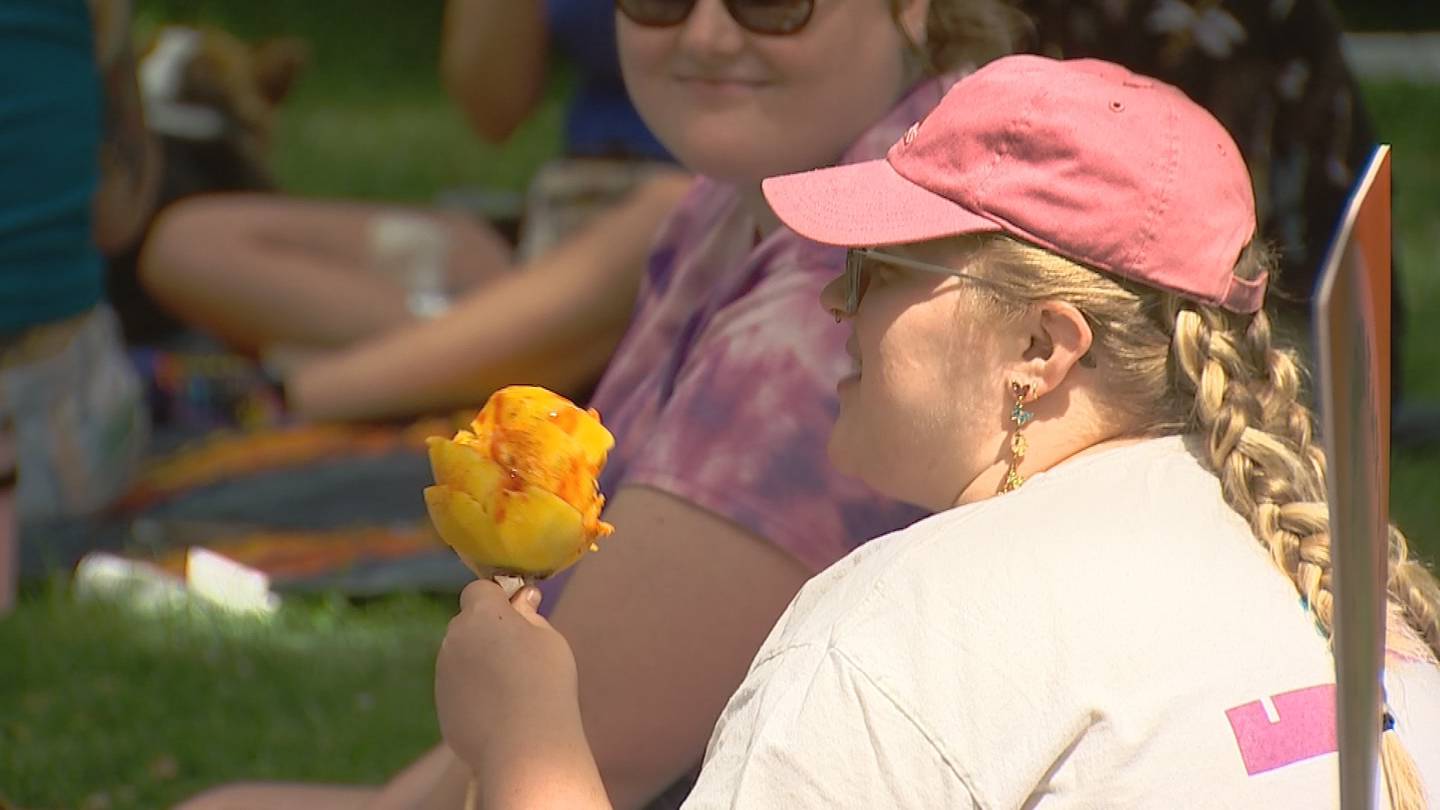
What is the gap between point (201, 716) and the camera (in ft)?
11.5

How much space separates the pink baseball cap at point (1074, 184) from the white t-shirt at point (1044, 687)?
254mm

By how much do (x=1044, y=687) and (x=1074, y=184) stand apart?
44 cm

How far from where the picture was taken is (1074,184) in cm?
170

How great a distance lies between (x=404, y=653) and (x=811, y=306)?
5.76ft

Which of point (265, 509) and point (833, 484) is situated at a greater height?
point (833, 484)

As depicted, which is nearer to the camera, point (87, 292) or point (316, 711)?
point (316, 711)

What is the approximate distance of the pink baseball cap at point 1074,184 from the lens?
Answer: 1689 mm

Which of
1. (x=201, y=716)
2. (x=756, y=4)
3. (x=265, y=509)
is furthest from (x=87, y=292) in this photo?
(x=756, y=4)

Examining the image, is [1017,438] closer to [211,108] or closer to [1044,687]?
[1044,687]

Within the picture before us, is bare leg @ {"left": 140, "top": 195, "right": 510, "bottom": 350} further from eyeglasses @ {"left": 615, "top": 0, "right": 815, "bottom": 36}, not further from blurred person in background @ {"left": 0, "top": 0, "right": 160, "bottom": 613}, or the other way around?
eyeglasses @ {"left": 615, "top": 0, "right": 815, "bottom": 36}

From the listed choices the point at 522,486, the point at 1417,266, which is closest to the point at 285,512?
the point at 522,486

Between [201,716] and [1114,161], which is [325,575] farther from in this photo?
[1114,161]

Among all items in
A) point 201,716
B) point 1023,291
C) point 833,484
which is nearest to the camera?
point 1023,291

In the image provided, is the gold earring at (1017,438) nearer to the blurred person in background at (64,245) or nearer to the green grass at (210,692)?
the green grass at (210,692)
